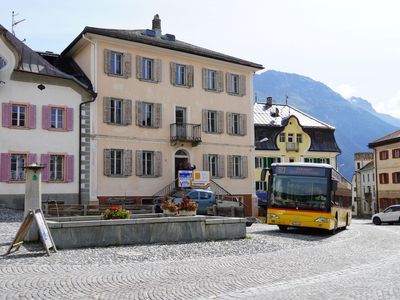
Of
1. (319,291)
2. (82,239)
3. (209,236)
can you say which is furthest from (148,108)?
(319,291)

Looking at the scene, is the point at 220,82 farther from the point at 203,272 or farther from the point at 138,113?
the point at 203,272

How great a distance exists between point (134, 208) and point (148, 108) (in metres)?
9.22

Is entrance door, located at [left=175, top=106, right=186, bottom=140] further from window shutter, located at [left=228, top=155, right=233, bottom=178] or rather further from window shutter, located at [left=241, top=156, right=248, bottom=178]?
window shutter, located at [left=241, top=156, right=248, bottom=178]

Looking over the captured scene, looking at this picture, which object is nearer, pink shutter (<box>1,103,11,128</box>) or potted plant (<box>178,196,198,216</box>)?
potted plant (<box>178,196,198,216</box>)

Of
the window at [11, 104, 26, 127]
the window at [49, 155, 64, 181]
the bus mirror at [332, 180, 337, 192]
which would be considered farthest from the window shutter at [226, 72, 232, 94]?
the bus mirror at [332, 180, 337, 192]

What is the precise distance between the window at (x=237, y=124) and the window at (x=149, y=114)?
6.18 m

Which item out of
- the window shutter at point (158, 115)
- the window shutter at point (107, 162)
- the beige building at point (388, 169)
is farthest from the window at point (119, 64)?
the beige building at point (388, 169)

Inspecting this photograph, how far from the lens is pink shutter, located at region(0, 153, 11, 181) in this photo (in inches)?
1102

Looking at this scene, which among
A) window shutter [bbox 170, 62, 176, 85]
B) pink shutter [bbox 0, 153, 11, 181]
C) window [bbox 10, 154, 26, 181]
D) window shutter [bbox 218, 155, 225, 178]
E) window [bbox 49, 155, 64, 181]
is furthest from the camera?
window shutter [bbox 218, 155, 225, 178]

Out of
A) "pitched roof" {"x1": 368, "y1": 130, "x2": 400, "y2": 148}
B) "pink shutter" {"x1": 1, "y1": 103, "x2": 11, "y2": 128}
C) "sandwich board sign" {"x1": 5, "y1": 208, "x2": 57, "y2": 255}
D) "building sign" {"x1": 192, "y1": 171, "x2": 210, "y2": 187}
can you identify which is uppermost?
"pitched roof" {"x1": 368, "y1": 130, "x2": 400, "y2": 148}

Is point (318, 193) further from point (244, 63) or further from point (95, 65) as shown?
point (244, 63)

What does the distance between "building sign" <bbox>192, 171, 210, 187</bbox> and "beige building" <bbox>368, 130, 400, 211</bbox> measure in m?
26.4

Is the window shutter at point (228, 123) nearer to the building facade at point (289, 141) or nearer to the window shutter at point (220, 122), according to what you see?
the window shutter at point (220, 122)

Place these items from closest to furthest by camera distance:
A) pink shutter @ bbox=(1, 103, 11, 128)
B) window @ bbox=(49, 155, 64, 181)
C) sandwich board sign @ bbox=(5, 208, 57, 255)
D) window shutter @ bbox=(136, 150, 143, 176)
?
sandwich board sign @ bbox=(5, 208, 57, 255), pink shutter @ bbox=(1, 103, 11, 128), window @ bbox=(49, 155, 64, 181), window shutter @ bbox=(136, 150, 143, 176)
